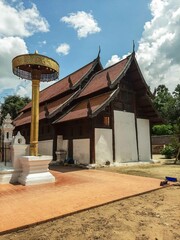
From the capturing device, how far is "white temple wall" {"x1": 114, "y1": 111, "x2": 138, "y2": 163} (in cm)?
1376

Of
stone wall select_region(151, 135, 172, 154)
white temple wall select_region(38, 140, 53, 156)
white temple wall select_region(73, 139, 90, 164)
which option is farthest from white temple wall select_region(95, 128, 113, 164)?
stone wall select_region(151, 135, 172, 154)

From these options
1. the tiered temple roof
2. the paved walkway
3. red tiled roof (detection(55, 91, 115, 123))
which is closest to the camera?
the paved walkway

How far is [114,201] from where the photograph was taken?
5.04m

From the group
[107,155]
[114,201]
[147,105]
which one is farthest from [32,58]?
[147,105]

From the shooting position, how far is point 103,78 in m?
15.6

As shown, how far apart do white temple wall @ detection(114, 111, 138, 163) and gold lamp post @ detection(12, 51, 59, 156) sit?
21.5 feet

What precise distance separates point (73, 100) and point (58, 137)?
9.69 ft

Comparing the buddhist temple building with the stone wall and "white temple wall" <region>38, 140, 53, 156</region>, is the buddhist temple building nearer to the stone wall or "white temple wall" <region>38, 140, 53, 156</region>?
"white temple wall" <region>38, 140, 53, 156</region>

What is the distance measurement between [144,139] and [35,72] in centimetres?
1029

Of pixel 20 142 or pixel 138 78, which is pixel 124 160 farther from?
pixel 20 142

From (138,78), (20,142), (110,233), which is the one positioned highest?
(138,78)

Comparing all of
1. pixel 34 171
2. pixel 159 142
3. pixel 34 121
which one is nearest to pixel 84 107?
pixel 34 121

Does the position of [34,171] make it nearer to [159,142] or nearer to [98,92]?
[98,92]

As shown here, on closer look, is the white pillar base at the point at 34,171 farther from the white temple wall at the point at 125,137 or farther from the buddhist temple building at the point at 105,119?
the white temple wall at the point at 125,137
